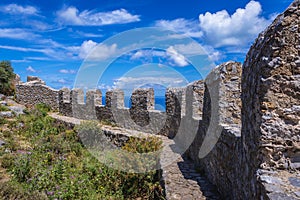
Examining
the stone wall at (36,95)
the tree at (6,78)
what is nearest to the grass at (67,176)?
the stone wall at (36,95)

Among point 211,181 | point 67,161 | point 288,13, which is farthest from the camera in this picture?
point 67,161

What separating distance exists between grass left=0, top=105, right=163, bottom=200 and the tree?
48.3ft

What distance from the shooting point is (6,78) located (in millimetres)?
22797

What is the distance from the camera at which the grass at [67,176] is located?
227 inches

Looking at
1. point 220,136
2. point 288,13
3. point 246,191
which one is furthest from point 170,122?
point 288,13

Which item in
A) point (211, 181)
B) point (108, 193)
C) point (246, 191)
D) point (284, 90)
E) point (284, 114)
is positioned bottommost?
point (108, 193)

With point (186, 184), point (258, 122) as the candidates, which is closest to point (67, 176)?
point (186, 184)

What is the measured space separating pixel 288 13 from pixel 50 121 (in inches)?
547

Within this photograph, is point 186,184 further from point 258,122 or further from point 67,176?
point 67,176

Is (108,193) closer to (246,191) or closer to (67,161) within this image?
(67,161)

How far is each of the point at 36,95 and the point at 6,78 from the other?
4.92 m

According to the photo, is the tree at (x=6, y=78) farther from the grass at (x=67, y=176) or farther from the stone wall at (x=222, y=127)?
the stone wall at (x=222, y=127)

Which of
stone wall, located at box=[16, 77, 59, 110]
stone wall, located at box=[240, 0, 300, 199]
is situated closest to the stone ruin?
stone wall, located at box=[240, 0, 300, 199]

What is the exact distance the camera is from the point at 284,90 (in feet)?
8.65
